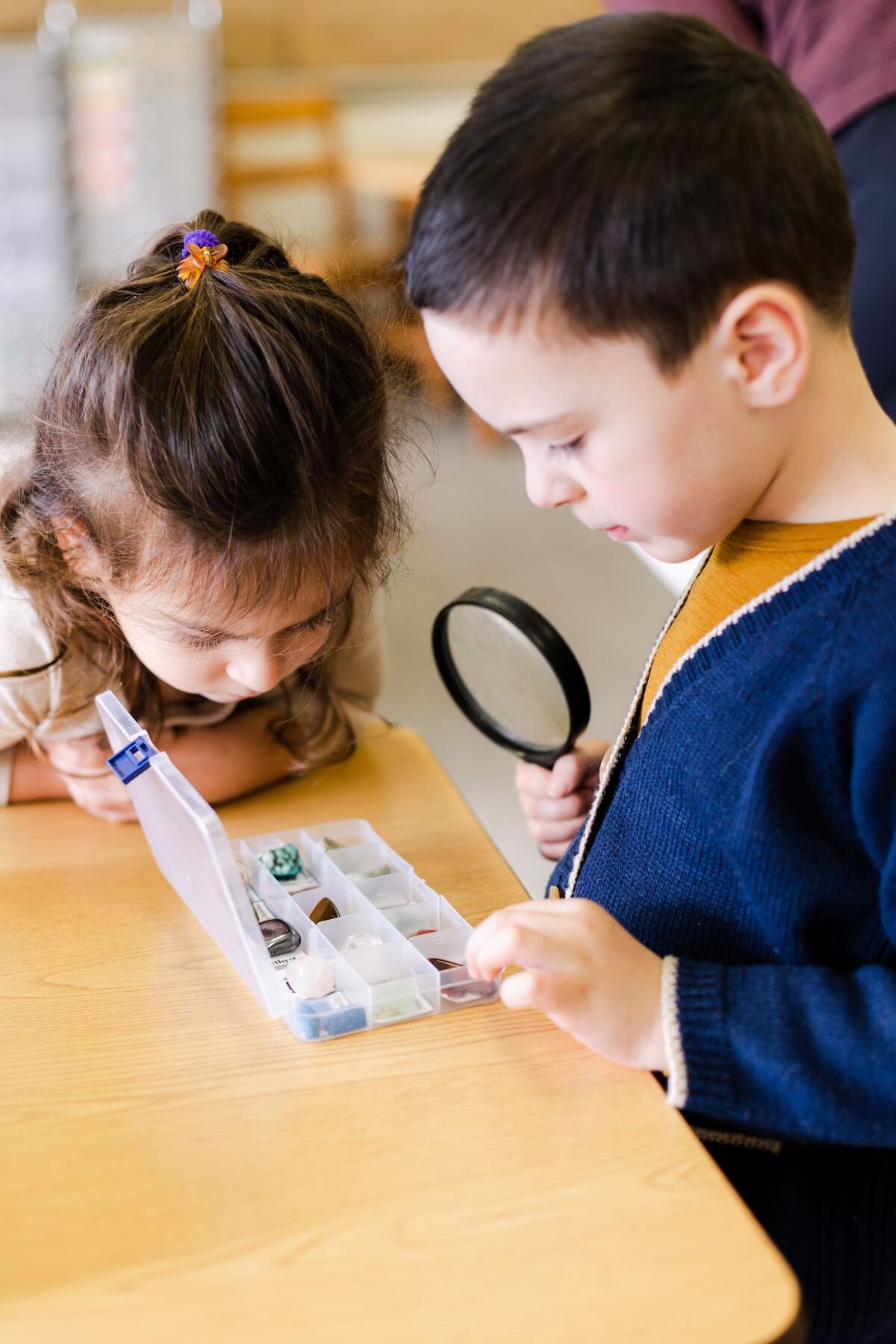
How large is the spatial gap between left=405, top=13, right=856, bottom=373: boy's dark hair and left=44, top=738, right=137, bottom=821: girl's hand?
1.92 ft

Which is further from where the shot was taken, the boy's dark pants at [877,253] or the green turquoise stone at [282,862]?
the boy's dark pants at [877,253]

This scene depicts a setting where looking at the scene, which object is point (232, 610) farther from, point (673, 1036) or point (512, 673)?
point (673, 1036)

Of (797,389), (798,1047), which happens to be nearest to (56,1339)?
(798,1047)

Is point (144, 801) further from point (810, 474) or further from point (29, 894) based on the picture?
point (810, 474)

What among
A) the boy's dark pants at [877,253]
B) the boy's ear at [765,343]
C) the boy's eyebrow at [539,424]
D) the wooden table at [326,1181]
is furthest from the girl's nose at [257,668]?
the boy's dark pants at [877,253]

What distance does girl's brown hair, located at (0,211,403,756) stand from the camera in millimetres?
956

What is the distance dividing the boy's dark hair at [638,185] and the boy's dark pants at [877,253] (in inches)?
27.0

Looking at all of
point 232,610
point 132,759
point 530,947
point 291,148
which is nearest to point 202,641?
point 232,610

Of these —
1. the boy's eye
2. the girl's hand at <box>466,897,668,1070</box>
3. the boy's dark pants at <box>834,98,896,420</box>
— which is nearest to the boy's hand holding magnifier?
the girl's hand at <box>466,897,668,1070</box>

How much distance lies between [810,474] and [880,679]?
158mm

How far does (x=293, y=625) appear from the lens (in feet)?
3.47

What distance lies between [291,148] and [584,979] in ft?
16.3

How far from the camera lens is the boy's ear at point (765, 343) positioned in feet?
2.44

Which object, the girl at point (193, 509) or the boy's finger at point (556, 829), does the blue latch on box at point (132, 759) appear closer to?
the girl at point (193, 509)
